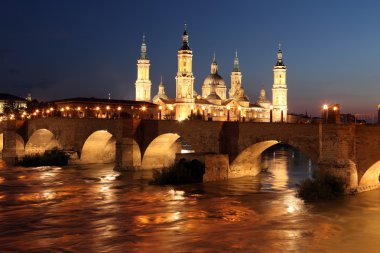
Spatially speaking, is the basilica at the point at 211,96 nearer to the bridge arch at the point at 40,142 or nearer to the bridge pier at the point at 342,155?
the bridge arch at the point at 40,142

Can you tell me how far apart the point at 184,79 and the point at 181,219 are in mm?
66147

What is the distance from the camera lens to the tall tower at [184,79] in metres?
85.8

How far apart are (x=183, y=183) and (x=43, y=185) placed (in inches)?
326

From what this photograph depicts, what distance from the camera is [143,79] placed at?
Result: 326 ft

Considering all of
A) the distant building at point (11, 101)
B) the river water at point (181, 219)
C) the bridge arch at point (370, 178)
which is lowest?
the river water at point (181, 219)

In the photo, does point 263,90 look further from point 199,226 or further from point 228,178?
point 199,226

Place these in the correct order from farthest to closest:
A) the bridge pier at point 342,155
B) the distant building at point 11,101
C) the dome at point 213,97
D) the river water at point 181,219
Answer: the distant building at point 11,101 < the dome at point 213,97 < the bridge pier at point 342,155 < the river water at point 181,219

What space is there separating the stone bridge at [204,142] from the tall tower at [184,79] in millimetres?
36080

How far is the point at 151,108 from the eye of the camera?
89188mm

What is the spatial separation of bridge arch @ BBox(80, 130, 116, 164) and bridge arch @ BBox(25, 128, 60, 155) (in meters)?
7.95

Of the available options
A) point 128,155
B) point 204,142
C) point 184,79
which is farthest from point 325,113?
point 184,79

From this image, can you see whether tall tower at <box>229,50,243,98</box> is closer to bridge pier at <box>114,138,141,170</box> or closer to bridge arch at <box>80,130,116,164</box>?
bridge arch at <box>80,130,116,164</box>

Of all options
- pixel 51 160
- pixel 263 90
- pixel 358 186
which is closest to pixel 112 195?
pixel 358 186

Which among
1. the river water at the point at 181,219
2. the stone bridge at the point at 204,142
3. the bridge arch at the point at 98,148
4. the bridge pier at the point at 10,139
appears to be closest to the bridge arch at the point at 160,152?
the stone bridge at the point at 204,142
